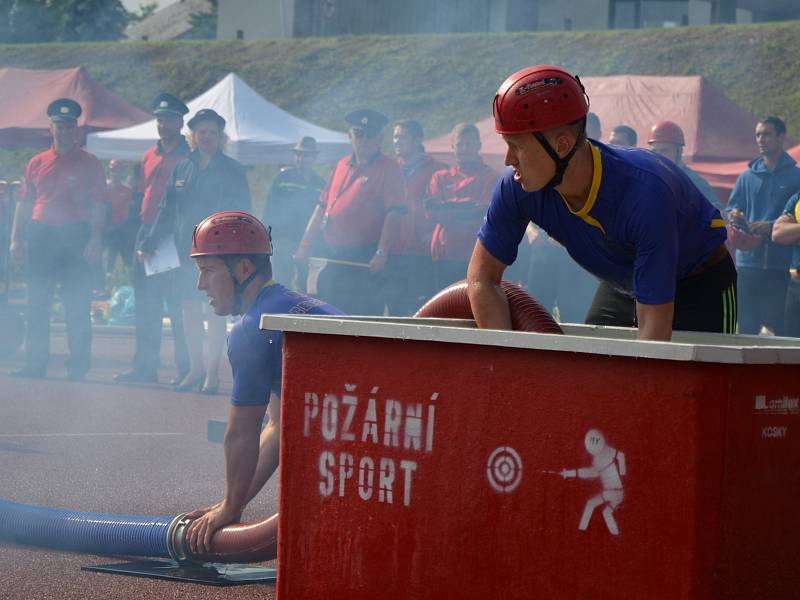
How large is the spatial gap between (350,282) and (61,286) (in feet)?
9.23

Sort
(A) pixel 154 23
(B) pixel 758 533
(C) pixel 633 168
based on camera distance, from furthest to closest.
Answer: (A) pixel 154 23
(C) pixel 633 168
(B) pixel 758 533

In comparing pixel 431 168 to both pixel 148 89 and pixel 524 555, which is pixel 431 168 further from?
pixel 148 89

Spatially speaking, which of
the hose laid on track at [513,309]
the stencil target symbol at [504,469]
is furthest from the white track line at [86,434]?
the stencil target symbol at [504,469]

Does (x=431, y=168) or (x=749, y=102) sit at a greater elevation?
(x=749, y=102)

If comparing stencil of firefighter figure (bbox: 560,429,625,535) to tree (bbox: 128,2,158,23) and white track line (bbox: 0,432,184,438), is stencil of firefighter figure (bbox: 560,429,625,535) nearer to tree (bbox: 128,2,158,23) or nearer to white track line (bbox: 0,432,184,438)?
white track line (bbox: 0,432,184,438)

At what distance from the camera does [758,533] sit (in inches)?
118

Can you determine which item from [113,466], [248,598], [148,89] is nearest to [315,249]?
[113,466]

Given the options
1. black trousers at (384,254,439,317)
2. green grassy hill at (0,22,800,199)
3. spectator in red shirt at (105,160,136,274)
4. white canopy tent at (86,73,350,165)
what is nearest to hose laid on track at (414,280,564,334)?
black trousers at (384,254,439,317)

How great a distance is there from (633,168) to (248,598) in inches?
83.3

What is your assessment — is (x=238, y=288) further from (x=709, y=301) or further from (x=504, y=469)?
(x=504, y=469)

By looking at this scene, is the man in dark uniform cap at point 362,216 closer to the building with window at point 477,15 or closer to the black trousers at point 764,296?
the black trousers at point 764,296

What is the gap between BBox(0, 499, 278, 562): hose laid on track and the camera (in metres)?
4.88

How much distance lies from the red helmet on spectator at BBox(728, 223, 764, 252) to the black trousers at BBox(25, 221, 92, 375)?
537cm

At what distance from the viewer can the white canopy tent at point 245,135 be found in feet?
61.3
